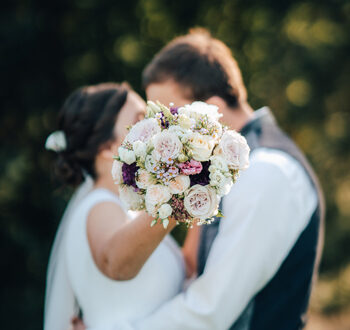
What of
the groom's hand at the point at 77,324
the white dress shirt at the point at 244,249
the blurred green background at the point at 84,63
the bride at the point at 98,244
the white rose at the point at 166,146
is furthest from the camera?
the blurred green background at the point at 84,63

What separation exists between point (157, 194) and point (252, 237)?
0.86 m

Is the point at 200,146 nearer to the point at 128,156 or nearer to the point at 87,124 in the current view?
the point at 128,156

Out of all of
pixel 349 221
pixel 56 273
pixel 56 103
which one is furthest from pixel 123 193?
pixel 349 221

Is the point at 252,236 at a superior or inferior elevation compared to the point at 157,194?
inferior

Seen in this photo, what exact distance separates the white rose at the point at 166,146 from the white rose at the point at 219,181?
0.15 metres

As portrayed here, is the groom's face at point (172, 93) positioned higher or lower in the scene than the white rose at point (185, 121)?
lower

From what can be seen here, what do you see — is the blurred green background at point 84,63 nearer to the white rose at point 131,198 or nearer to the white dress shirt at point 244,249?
the white dress shirt at point 244,249

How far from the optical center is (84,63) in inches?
223

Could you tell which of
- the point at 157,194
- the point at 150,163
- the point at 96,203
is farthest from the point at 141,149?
the point at 96,203

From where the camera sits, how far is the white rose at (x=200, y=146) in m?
1.47

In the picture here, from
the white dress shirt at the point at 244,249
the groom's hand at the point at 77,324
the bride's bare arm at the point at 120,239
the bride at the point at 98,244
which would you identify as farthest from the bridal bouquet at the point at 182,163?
the groom's hand at the point at 77,324

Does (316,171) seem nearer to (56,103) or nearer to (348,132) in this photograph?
(348,132)

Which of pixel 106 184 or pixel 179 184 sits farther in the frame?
pixel 106 184

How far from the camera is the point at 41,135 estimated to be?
225 inches
